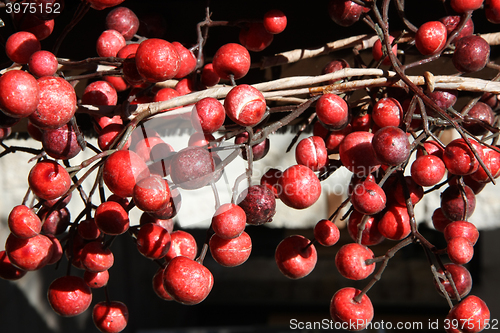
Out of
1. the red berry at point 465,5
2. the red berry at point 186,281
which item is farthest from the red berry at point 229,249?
the red berry at point 465,5

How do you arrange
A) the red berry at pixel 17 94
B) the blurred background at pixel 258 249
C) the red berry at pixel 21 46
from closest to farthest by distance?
the red berry at pixel 17 94
the red berry at pixel 21 46
the blurred background at pixel 258 249

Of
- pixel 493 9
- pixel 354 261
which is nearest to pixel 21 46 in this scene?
pixel 354 261

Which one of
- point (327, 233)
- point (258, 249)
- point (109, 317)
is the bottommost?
point (258, 249)

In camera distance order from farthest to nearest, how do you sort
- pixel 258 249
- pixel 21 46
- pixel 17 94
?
pixel 258 249, pixel 21 46, pixel 17 94

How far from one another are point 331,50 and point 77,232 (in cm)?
42

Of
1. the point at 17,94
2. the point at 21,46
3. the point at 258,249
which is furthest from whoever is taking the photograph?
the point at 258,249

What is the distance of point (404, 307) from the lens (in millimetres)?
1289

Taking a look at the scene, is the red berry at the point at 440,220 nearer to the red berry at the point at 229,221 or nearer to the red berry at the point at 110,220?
the red berry at the point at 229,221

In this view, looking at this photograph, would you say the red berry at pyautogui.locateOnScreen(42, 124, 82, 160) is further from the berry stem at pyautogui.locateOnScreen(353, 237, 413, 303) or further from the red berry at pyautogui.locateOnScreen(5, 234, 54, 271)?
the berry stem at pyautogui.locateOnScreen(353, 237, 413, 303)

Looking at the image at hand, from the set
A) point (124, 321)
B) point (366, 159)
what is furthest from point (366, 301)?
point (124, 321)

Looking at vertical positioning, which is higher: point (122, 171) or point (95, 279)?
point (122, 171)

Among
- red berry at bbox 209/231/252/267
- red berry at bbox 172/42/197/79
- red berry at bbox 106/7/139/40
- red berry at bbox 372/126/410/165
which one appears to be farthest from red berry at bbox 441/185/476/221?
red berry at bbox 106/7/139/40

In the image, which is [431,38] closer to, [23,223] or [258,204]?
[258,204]

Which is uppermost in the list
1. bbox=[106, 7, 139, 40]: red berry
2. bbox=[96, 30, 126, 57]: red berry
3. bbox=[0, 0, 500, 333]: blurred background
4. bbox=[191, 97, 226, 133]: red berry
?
bbox=[106, 7, 139, 40]: red berry
